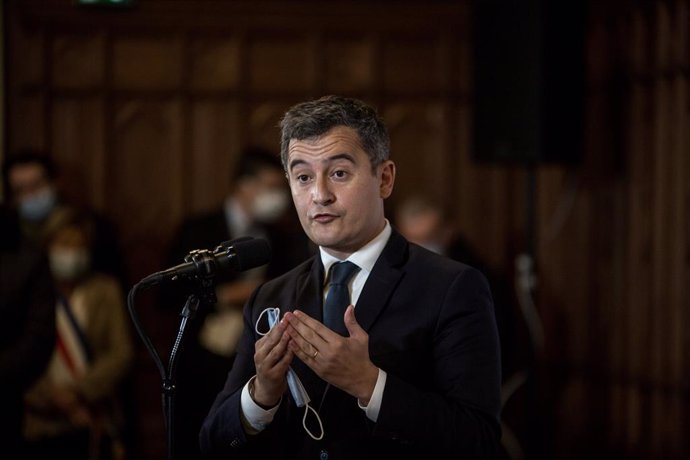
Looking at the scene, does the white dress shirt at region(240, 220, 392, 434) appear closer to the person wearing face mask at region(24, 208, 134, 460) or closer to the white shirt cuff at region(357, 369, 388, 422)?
the white shirt cuff at region(357, 369, 388, 422)

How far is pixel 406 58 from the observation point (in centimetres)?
677

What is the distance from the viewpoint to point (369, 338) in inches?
97.3

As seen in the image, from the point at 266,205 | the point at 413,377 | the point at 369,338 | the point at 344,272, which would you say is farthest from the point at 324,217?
the point at 266,205

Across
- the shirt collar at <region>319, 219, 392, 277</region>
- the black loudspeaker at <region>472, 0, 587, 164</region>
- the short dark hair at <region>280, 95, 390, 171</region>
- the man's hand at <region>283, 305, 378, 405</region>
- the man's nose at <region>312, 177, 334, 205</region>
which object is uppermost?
the black loudspeaker at <region>472, 0, 587, 164</region>

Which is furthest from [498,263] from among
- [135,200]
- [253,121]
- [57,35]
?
[57,35]

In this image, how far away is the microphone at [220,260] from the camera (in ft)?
7.84

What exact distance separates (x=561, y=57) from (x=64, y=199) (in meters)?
3.02

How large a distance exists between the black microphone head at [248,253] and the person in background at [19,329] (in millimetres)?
1964

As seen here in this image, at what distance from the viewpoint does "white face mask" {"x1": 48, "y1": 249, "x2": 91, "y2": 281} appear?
5.39 meters

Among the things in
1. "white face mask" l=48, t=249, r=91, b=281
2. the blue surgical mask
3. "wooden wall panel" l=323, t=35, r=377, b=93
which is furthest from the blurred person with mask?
"wooden wall panel" l=323, t=35, r=377, b=93

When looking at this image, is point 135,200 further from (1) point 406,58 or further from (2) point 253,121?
(1) point 406,58

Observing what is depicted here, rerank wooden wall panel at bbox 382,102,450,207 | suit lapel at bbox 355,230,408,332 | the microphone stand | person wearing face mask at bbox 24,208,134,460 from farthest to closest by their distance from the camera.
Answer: wooden wall panel at bbox 382,102,450,207 → person wearing face mask at bbox 24,208,134,460 → suit lapel at bbox 355,230,408,332 → the microphone stand

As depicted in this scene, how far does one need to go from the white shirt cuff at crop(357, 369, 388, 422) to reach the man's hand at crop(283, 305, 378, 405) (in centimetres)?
2

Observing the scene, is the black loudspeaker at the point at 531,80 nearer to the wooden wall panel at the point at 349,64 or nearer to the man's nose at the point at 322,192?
the wooden wall panel at the point at 349,64
